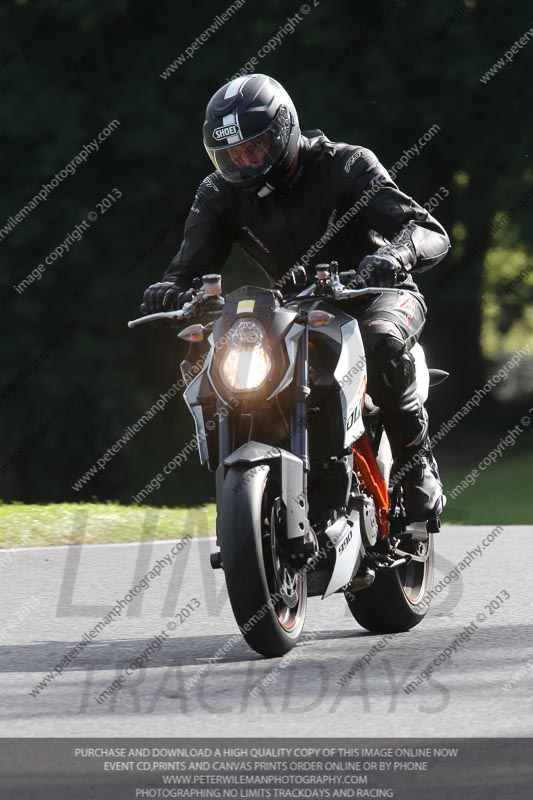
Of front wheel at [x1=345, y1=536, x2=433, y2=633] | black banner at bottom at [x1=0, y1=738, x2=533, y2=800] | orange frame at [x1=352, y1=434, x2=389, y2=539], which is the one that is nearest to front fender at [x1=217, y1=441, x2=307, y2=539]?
orange frame at [x1=352, y1=434, x2=389, y2=539]

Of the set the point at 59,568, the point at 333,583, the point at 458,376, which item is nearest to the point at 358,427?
the point at 333,583

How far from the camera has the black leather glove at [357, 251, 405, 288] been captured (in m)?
5.89

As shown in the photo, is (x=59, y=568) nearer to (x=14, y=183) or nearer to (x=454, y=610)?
(x=454, y=610)

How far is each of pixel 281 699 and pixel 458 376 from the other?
61.5ft

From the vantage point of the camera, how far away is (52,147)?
65.3 ft

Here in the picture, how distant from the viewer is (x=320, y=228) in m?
6.47

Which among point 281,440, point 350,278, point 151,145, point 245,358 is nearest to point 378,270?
point 350,278

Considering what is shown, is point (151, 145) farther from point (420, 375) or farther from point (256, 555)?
point (256, 555)

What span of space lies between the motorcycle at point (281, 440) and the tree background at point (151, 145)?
1360cm

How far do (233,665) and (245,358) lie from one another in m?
1.15

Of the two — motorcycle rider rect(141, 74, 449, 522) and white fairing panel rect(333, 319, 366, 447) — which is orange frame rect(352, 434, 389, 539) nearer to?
motorcycle rider rect(141, 74, 449, 522)

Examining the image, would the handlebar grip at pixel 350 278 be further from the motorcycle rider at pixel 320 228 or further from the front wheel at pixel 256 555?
the front wheel at pixel 256 555

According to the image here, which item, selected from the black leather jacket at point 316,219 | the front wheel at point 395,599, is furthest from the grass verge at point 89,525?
the black leather jacket at point 316,219

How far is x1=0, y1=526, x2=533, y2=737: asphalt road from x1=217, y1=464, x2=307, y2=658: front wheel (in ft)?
0.57
